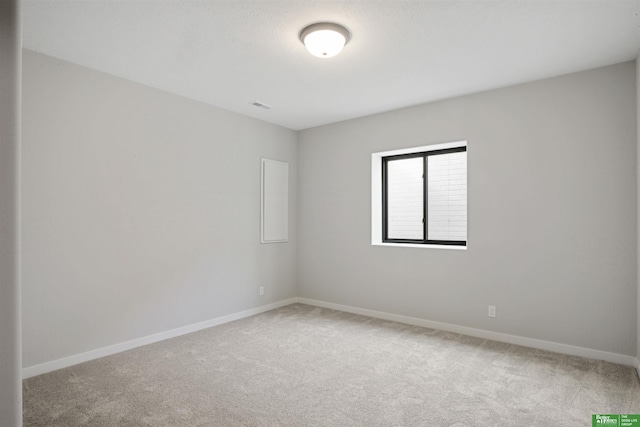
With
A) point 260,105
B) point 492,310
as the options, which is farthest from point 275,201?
point 492,310

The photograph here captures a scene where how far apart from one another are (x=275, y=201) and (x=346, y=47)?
2.68 metres

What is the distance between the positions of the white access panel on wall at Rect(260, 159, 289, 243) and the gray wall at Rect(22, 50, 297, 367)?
148 millimetres

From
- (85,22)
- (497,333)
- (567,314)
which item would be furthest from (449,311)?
(85,22)

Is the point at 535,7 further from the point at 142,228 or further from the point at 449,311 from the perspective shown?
the point at 142,228

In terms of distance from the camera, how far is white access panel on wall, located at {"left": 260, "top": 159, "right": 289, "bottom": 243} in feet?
16.5

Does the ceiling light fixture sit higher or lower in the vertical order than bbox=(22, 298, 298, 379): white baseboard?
higher

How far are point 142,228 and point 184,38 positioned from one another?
1.89 m

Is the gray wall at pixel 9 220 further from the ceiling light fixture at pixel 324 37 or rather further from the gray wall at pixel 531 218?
the gray wall at pixel 531 218

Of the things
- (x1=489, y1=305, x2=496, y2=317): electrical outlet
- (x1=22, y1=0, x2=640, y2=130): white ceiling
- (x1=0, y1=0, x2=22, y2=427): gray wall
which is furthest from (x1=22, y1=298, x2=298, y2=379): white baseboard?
(x1=489, y1=305, x2=496, y2=317): electrical outlet

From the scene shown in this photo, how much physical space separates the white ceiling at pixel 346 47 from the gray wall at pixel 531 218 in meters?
0.32

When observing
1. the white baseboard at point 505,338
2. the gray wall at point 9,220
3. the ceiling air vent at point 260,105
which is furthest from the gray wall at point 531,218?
the gray wall at point 9,220

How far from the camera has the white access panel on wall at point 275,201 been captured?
16.5ft

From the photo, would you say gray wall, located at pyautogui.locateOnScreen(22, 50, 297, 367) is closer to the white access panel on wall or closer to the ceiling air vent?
the white access panel on wall

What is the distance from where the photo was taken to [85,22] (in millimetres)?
2570
